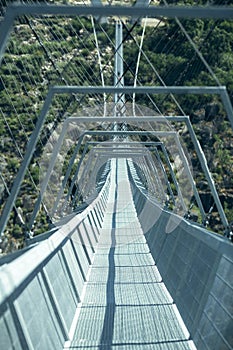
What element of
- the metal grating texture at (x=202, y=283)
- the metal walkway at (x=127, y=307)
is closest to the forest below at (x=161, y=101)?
the metal walkway at (x=127, y=307)

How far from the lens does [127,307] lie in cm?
969

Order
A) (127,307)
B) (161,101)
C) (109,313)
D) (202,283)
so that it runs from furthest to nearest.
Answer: (161,101) → (127,307) → (109,313) → (202,283)

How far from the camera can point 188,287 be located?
9.23 metres

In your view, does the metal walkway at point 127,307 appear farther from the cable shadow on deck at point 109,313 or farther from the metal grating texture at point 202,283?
the metal grating texture at point 202,283

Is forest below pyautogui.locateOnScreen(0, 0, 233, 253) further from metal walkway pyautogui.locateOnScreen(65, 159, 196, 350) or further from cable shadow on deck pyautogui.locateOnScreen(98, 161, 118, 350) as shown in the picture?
cable shadow on deck pyautogui.locateOnScreen(98, 161, 118, 350)

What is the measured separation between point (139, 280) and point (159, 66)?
32210 mm

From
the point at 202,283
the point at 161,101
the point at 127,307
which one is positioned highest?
the point at 161,101

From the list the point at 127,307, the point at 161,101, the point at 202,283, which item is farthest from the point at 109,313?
the point at 161,101

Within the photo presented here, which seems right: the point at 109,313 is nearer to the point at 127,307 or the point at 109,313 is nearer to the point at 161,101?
the point at 127,307

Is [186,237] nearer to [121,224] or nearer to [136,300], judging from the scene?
[136,300]

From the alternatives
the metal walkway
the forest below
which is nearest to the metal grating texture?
the metal walkway

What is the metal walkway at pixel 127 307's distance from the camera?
7.82m

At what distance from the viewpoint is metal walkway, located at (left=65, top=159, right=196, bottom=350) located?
7.82m

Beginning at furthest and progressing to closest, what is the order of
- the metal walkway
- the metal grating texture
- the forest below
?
1. the forest below
2. the metal walkway
3. the metal grating texture
